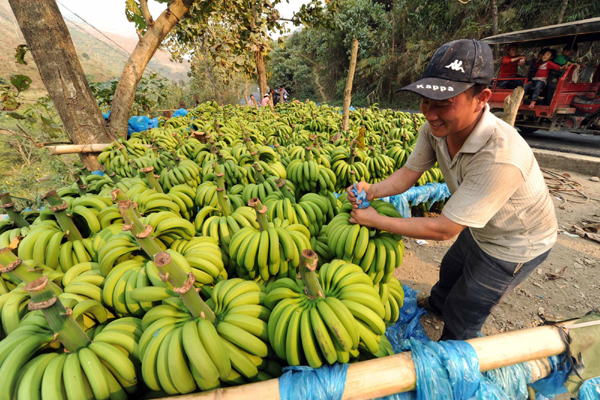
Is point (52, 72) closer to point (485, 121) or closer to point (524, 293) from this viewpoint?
point (485, 121)

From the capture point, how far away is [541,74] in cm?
884

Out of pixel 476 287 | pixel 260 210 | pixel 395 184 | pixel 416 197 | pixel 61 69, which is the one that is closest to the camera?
pixel 260 210

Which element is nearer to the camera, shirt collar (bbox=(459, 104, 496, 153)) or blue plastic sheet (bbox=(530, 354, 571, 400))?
blue plastic sheet (bbox=(530, 354, 571, 400))

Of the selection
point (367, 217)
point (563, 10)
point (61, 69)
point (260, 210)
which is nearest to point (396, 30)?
point (563, 10)

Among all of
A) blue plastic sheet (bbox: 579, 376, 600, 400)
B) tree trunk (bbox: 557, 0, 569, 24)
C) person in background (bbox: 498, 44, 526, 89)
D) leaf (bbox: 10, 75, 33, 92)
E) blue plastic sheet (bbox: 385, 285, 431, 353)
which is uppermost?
tree trunk (bbox: 557, 0, 569, 24)

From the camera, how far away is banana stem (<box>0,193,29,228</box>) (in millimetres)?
2151

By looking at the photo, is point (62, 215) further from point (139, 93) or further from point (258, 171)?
point (139, 93)

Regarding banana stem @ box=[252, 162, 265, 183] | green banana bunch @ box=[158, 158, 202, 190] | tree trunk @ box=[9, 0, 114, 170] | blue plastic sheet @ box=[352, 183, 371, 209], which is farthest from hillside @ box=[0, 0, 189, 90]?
blue plastic sheet @ box=[352, 183, 371, 209]

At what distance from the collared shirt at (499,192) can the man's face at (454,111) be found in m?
0.10

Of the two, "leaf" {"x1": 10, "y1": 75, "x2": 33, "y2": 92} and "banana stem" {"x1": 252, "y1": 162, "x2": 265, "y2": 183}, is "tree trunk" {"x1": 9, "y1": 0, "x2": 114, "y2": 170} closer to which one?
"leaf" {"x1": 10, "y1": 75, "x2": 33, "y2": 92}

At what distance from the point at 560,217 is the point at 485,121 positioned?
5.38m

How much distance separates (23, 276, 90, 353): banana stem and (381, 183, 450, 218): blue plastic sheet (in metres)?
4.12

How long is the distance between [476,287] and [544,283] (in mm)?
2639

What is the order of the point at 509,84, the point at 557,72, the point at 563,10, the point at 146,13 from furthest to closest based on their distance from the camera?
the point at 563,10 < the point at 509,84 < the point at 557,72 < the point at 146,13
